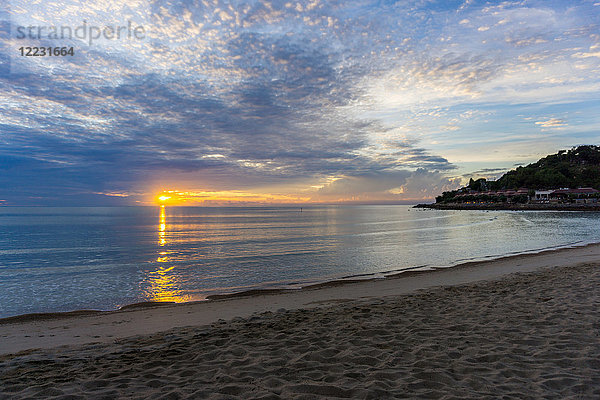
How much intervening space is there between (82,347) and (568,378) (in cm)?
831

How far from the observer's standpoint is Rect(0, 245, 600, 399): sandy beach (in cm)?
439

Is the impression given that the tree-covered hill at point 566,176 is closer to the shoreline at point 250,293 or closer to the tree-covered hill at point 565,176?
the tree-covered hill at point 565,176

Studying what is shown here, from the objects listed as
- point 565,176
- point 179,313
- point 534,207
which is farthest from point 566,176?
point 179,313

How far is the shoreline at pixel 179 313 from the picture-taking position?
25.3ft

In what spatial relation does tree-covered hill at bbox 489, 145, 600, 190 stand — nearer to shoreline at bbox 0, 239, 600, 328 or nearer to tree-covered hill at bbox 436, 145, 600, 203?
tree-covered hill at bbox 436, 145, 600, 203

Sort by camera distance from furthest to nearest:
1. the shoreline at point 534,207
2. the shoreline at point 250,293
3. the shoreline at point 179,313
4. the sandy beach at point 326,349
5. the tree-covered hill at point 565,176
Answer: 1. the tree-covered hill at point 565,176
2. the shoreline at point 534,207
3. the shoreline at point 250,293
4. the shoreline at point 179,313
5. the sandy beach at point 326,349

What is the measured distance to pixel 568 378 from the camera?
4.46 metres

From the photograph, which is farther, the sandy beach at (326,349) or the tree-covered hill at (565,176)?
the tree-covered hill at (565,176)

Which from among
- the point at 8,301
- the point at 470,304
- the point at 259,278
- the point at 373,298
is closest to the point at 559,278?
the point at 470,304

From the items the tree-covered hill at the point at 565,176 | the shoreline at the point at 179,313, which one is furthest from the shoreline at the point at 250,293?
the tree-covered hill at the point at 565,176

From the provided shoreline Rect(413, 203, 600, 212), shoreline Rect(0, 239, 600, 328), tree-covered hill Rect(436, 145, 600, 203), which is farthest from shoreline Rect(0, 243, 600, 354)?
tree-covered hill Rect(436, 145, 600, 203)

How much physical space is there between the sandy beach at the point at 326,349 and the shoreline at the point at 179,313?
7 cm

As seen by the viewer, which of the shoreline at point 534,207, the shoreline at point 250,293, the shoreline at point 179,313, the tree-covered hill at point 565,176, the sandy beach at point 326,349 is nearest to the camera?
the sandy beach at point 326,349

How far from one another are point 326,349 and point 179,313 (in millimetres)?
5676
